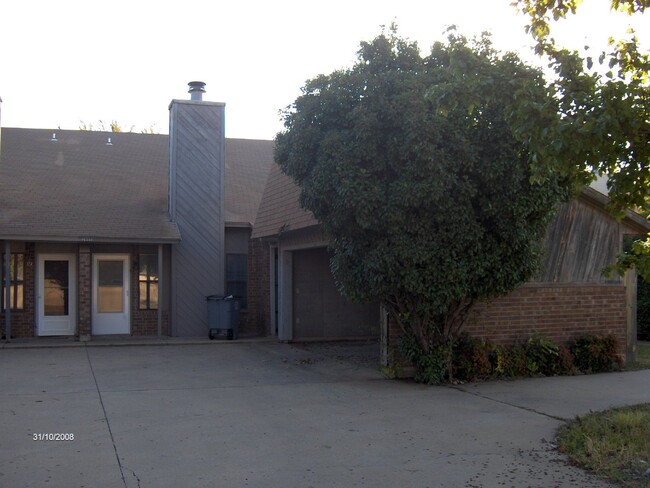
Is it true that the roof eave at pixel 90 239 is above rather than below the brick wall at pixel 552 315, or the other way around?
above

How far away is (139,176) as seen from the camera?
2072 cm

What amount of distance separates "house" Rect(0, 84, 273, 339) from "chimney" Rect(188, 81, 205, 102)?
1.4 inches

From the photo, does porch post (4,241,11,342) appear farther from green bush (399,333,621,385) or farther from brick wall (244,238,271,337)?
green bush (399,333,621,385)

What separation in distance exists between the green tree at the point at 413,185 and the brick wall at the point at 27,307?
936 centimetres

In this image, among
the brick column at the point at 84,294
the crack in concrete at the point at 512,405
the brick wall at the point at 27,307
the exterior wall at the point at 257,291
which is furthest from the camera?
the exterior wall at the point at 257,291

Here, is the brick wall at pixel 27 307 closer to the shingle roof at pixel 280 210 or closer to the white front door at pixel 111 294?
the white front door at pixel 111 294

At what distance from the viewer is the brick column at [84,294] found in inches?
664

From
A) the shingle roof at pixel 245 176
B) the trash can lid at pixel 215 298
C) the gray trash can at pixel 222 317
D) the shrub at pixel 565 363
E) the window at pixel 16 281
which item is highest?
the shingle roof at pixel 245 176

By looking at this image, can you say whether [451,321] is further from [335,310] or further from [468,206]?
[335,310]

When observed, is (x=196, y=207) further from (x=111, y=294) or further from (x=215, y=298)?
(x=111, y=294)

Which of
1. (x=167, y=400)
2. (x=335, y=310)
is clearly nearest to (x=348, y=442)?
(x=167, y=400)
